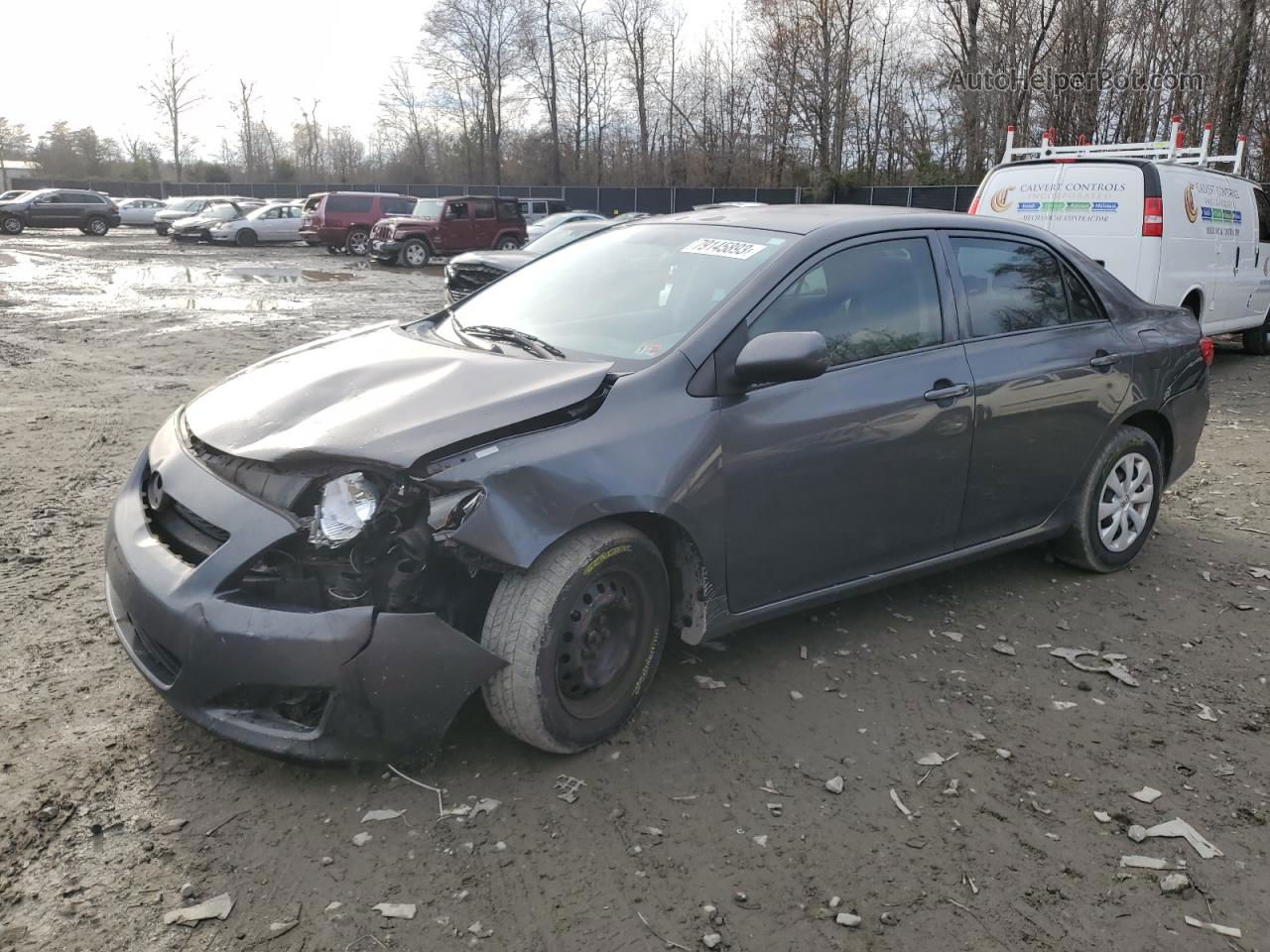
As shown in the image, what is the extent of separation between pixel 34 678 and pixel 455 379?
1.81m

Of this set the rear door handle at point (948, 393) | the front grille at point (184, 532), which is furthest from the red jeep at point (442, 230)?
the front grille at point (184, 532)

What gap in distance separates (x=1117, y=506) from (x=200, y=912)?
4306 mm

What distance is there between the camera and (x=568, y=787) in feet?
9.75

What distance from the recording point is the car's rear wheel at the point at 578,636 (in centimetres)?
287

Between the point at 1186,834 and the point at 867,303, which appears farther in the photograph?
the point at 867,303

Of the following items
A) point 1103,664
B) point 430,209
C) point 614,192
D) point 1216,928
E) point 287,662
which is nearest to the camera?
point 1216,928

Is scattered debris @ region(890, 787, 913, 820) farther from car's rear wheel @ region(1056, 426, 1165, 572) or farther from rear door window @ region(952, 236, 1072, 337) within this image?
car's rear wheel @ region(1056, 426, 1165, 572)

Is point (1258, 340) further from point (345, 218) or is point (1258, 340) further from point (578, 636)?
point (345, 218)

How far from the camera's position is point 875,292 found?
388cm

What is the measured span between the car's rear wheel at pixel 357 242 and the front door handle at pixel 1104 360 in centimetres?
2641

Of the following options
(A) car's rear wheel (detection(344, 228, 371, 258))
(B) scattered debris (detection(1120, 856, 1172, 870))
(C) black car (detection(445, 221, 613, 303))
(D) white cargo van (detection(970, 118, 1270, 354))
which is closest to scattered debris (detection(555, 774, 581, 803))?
(B) scattered debris (detection(1120, 856, 1172, 870))

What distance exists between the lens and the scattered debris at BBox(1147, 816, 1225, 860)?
111 inches

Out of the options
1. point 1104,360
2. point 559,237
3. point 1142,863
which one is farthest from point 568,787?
point 559,237

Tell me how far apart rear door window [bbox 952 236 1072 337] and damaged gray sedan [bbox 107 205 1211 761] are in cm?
2
